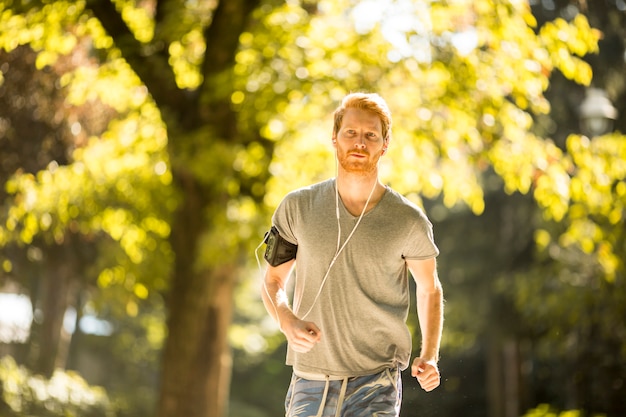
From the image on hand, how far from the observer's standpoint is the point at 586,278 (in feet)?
47.0

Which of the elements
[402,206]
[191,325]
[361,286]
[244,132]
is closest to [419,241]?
[402,206]

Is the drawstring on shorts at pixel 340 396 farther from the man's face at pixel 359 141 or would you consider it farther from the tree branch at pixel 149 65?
the tree branch at pixel 149 65

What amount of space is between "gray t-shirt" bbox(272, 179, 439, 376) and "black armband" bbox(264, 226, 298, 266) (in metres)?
0.10

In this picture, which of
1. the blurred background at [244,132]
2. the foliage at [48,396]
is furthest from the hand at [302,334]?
the foliage at [48,396]

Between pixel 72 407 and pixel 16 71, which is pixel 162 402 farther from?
pixel 72 407

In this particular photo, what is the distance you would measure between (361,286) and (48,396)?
516 inches

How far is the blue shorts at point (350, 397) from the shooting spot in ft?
10.1

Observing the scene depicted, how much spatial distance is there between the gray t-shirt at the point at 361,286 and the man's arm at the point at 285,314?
108mm

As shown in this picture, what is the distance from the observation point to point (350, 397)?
3105 millimetres

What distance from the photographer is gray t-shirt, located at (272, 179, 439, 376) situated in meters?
3.16

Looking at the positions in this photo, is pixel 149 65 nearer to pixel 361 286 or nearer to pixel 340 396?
pixel 361 286

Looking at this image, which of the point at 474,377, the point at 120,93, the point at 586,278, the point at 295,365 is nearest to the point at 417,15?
the point at 120,93

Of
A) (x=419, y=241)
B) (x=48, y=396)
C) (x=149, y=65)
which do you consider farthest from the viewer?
(x=48, y=396)

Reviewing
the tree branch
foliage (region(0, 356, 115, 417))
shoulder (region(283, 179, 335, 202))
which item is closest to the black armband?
shoulder (region(283, 179, 335, 202))
